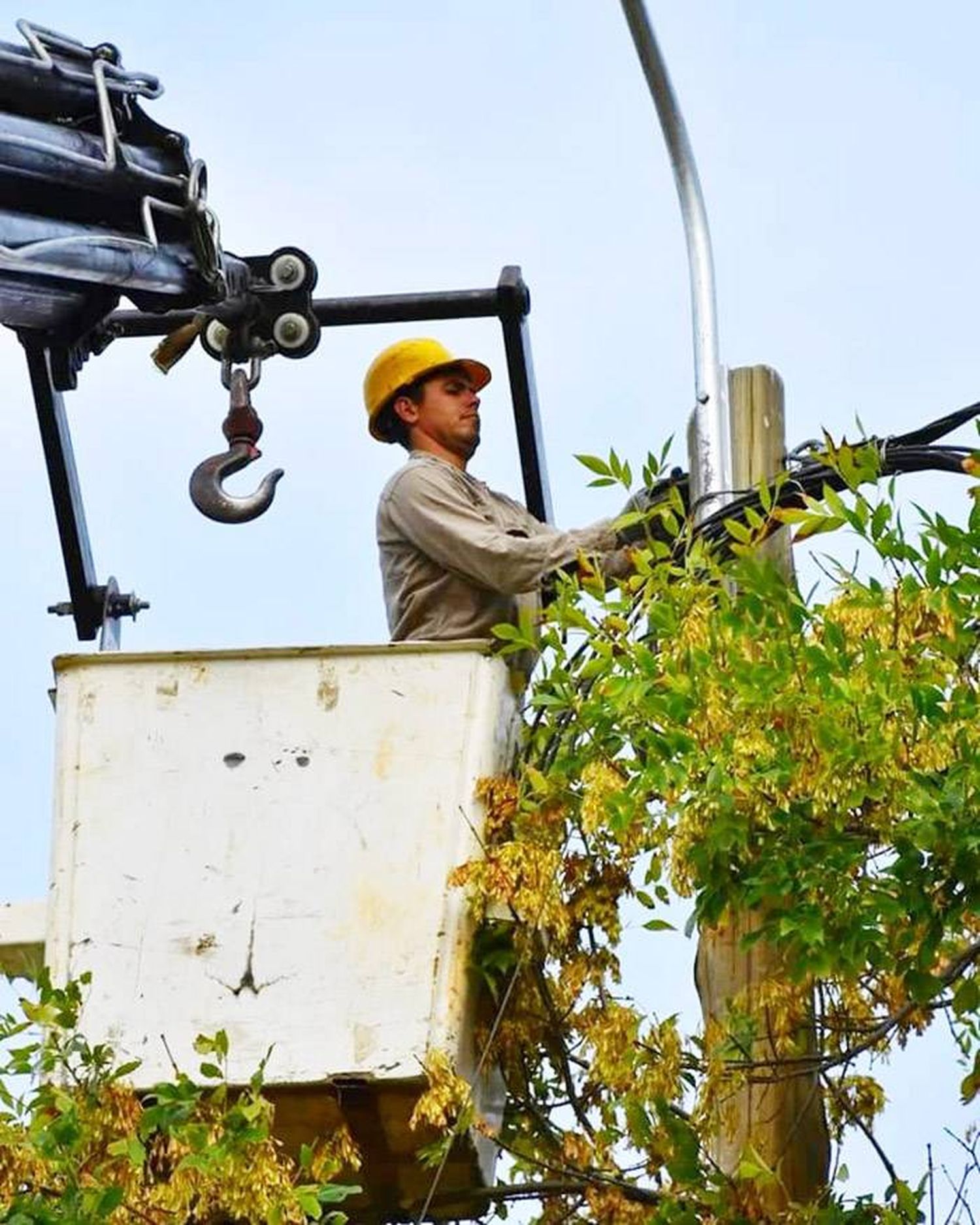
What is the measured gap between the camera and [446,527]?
38.3 ft

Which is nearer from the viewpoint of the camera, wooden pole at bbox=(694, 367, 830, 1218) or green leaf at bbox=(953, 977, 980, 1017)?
green leaf at bbox=(953, 977, 980, 1017)

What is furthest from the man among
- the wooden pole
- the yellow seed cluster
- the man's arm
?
the yellow seed cluster

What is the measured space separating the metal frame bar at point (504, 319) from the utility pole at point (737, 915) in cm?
55

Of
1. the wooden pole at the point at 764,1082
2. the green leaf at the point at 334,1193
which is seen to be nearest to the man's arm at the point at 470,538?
the wooden pole at the point at 764,1082

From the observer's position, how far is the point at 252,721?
11070 mm

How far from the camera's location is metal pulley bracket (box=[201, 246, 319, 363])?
11078 mm

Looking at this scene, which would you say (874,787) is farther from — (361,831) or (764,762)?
(361,831)

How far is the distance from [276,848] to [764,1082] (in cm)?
148

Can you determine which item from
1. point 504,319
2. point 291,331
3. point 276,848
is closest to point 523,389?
point 504,319

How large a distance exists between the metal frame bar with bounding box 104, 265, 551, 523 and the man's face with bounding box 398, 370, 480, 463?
0.21m

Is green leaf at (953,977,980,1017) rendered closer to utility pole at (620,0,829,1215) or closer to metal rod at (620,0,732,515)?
utility pole at (620,0,829,1215)

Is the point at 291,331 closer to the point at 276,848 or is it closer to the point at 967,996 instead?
the point at 276,848

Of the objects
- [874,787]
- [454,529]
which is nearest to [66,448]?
[454,529]

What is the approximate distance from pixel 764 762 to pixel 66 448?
266 cm
